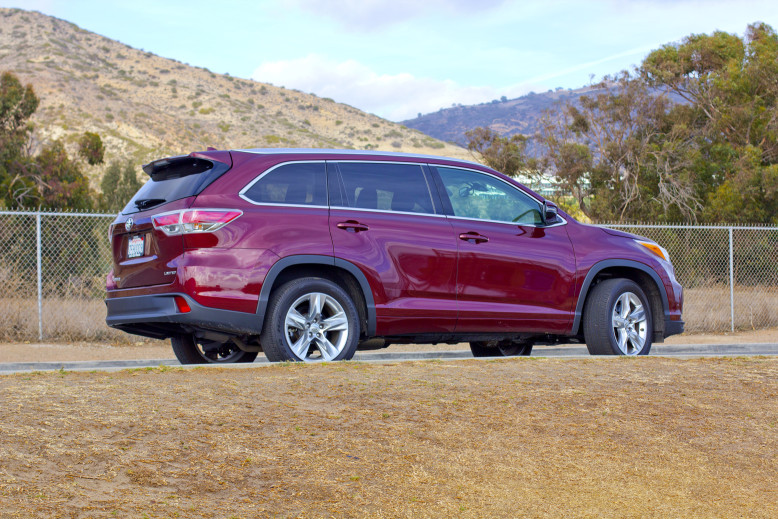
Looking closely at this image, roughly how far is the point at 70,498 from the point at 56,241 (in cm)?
1793

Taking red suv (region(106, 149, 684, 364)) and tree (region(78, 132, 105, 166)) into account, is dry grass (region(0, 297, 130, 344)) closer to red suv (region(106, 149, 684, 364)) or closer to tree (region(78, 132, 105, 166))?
red suv (region(106, 149, 684, 364))

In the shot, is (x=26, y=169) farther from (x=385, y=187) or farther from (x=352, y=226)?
(x=352, y=226)

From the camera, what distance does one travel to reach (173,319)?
24.2 feet

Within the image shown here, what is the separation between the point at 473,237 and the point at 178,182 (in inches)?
102

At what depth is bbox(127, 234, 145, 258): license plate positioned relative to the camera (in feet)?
25.3

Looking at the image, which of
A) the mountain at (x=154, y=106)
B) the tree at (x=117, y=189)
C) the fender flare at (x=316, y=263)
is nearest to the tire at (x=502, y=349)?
the fender flare at (x=316, y=263)

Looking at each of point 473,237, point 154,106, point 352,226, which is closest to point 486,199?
point 473,237

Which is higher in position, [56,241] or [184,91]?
[184,91]

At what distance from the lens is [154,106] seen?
76.4 meters

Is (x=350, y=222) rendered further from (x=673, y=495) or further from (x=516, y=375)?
(x=673, y=495)

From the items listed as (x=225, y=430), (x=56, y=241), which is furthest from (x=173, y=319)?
(x=56, y=241)

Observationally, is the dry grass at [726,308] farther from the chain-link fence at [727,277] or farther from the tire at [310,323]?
the tire at [310,323]

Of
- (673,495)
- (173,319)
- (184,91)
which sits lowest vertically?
(673,495)

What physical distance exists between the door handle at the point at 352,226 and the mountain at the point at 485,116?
451ft
